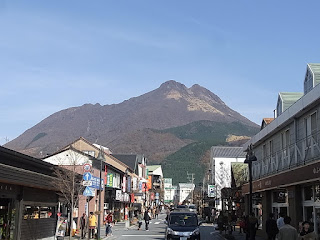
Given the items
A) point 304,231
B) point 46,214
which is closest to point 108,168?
point 46,214

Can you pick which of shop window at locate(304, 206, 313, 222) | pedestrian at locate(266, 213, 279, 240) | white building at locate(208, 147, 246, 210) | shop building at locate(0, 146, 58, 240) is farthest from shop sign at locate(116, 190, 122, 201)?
white building at locate(208, 147, 246, 210)

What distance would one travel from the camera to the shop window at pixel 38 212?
2016 cm

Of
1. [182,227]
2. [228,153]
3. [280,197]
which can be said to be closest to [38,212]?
[182,227]

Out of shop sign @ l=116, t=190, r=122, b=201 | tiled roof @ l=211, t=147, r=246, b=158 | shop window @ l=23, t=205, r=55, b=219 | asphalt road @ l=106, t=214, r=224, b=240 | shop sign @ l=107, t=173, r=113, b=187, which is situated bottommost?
asphalt road @ l=106, t=214, r=224, b=240

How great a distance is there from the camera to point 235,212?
46.6m

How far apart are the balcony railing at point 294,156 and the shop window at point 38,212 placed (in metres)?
13.0

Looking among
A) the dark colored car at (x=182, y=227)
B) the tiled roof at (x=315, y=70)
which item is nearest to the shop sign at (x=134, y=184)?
the dark colored car at (x=182, y=227)

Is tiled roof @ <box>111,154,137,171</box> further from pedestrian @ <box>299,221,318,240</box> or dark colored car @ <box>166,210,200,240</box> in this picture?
pedestrian @ <box>299,221,318,240</box>

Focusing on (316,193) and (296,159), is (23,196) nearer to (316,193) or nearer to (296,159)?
(296,159)

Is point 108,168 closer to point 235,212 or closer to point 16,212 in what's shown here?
point 235,212

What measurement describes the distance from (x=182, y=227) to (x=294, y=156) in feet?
22.2

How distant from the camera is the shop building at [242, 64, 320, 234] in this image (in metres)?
17.4

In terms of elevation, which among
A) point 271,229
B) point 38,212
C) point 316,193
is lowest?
point 271,229

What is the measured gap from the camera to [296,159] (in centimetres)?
1966
